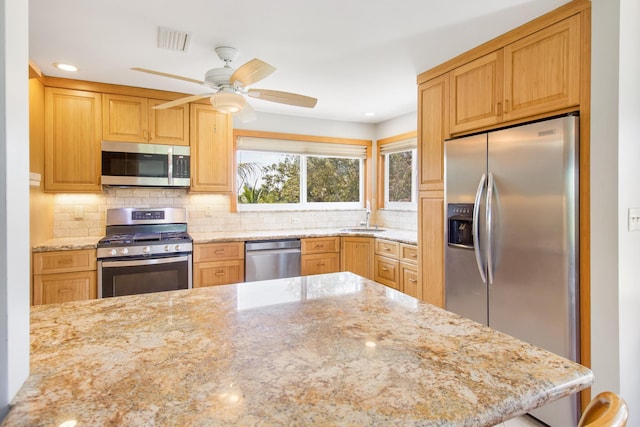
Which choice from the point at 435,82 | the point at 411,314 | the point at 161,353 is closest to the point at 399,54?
the point at 435,82

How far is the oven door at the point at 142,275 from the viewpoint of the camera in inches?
115

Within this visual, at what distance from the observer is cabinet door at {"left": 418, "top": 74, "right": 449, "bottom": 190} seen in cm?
276

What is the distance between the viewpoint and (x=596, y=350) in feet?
5.79

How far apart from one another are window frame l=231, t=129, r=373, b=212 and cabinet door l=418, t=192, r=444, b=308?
6.01ft

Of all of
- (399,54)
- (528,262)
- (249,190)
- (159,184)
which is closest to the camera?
(528,262)

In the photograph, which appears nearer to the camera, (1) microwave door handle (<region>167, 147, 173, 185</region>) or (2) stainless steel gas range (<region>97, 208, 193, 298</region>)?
(2) stainless steel gas range (<region>97, 208, 193, 298</region>)

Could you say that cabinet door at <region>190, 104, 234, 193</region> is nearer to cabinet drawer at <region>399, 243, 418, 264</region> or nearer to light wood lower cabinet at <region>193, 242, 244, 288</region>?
light wood lower cabinet at <region>193, 242, 244, 288</region>

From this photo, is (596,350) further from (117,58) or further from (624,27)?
(117,58)

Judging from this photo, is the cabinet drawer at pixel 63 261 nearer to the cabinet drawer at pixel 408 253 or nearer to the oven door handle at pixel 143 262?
the oven door handle at pixel 143 262

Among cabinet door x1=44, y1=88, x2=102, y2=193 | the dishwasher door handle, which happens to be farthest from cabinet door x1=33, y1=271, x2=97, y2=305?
the dishwasher door handle

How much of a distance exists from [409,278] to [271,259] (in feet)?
4.70

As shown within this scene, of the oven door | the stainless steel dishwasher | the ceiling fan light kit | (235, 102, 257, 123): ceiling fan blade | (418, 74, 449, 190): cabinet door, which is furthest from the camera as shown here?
the stainless steel dishwasher

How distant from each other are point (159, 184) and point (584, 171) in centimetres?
343

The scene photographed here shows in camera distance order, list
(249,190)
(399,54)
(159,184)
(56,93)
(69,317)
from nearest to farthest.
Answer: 1. (69,317)
2. (399,54)
3. (56,93)
4. (159,184)
5. (249,190)
